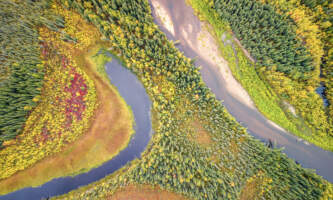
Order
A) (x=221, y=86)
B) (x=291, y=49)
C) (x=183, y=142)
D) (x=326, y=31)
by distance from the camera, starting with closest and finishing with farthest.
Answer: (x=326, y=31)
(x=183, y=142)
(x=291, y=49)
(x=221, y=86)

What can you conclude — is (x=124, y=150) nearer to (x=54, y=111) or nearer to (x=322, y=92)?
(x=54, y=111)

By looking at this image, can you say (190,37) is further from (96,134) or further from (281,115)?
(96,134)

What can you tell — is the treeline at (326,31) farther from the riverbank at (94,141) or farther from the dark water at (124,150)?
the riverbank at (94,141)

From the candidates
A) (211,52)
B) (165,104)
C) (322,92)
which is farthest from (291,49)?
(165,104)

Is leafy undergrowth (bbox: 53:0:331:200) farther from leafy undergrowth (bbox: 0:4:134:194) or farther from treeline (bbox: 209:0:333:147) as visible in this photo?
treeline (bbox: 209:0:333:147)

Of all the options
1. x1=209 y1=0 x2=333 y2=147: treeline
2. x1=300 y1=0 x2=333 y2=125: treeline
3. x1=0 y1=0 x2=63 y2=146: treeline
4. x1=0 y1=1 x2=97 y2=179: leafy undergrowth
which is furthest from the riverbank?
x1=300 y1=0 x2=333 y2=125: treeline

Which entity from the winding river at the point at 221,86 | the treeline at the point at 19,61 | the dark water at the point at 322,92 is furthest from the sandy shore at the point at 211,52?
the treeline at the point at 19,61

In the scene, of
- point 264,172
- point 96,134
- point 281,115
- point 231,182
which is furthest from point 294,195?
point 96,134
